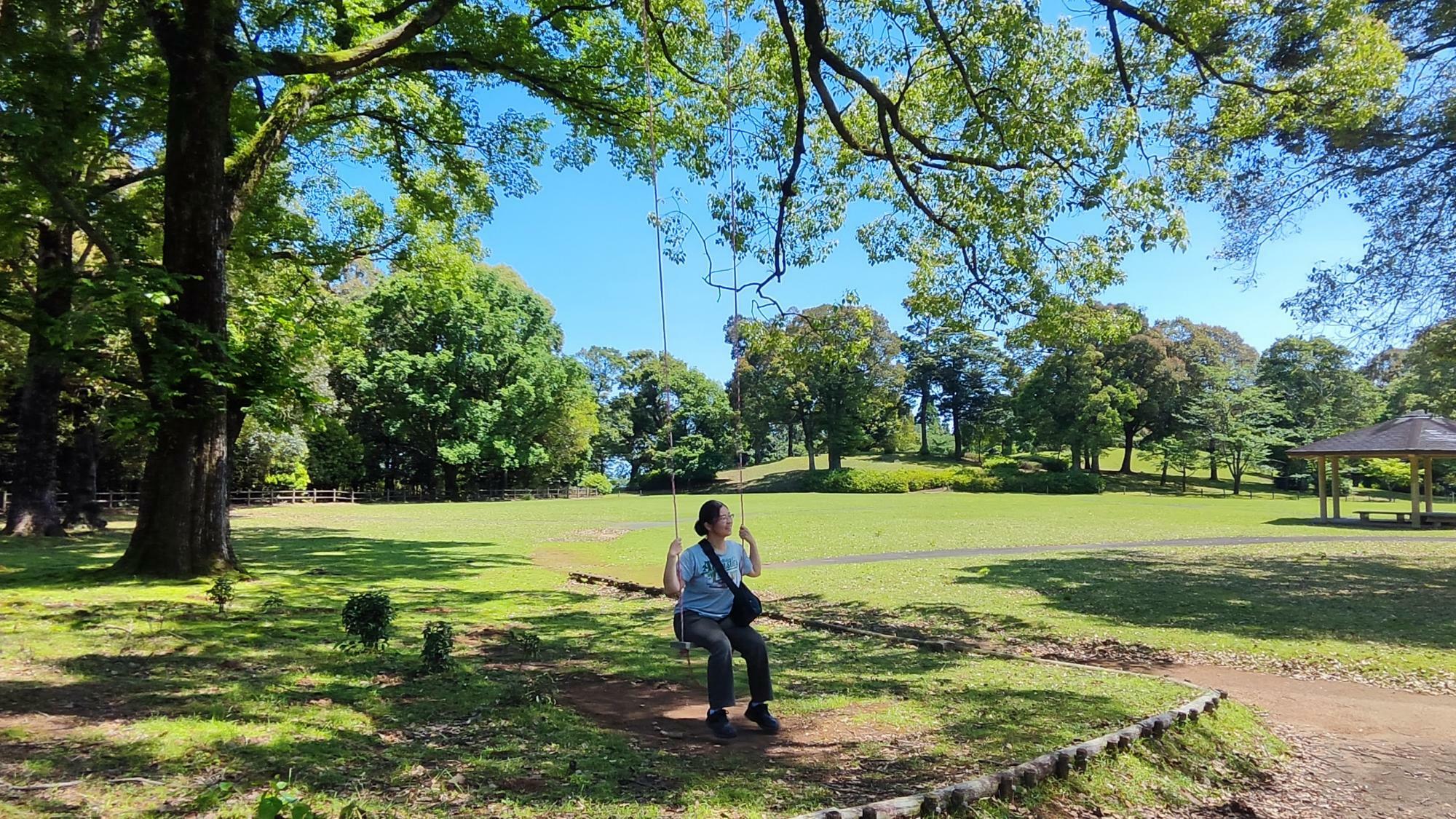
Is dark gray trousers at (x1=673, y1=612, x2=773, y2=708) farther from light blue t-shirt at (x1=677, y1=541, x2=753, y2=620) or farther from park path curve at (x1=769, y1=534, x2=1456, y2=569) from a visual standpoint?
park path curve at (x1=769, y1=534, x2=1456, y2=569)

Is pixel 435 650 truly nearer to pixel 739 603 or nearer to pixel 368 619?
pixel 368 619

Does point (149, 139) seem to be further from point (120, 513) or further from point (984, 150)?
point (120, 513)

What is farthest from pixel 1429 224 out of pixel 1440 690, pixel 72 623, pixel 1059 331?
pixel 72 623

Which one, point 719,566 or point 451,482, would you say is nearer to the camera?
point 719,566

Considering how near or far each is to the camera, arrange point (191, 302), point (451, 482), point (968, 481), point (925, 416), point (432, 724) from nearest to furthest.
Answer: point (432, 724)
point (191, 302)
point (968, 481)
point (451, 482)
point (925, 416)

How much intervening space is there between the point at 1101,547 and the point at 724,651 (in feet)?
59.9

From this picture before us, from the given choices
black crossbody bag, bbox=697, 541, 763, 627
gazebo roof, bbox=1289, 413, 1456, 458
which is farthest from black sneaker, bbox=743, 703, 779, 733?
gazebo roof, bbox=1289, 413, 1456, 458

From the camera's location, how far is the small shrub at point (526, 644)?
7.01 metres

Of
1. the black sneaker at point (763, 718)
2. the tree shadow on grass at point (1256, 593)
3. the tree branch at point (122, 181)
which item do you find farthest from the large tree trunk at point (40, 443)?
the tree shadow on grass at point (1256, 593)

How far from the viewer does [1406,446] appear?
2530cm

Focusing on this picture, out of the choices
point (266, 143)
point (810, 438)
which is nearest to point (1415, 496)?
point (266, 143)

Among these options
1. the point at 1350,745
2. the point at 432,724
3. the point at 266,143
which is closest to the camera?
the point at 432,724

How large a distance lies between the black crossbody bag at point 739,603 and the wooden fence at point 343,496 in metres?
34.8

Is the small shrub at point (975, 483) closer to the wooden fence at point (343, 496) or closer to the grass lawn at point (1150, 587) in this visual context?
the grass lawn at point (1150, 587)
